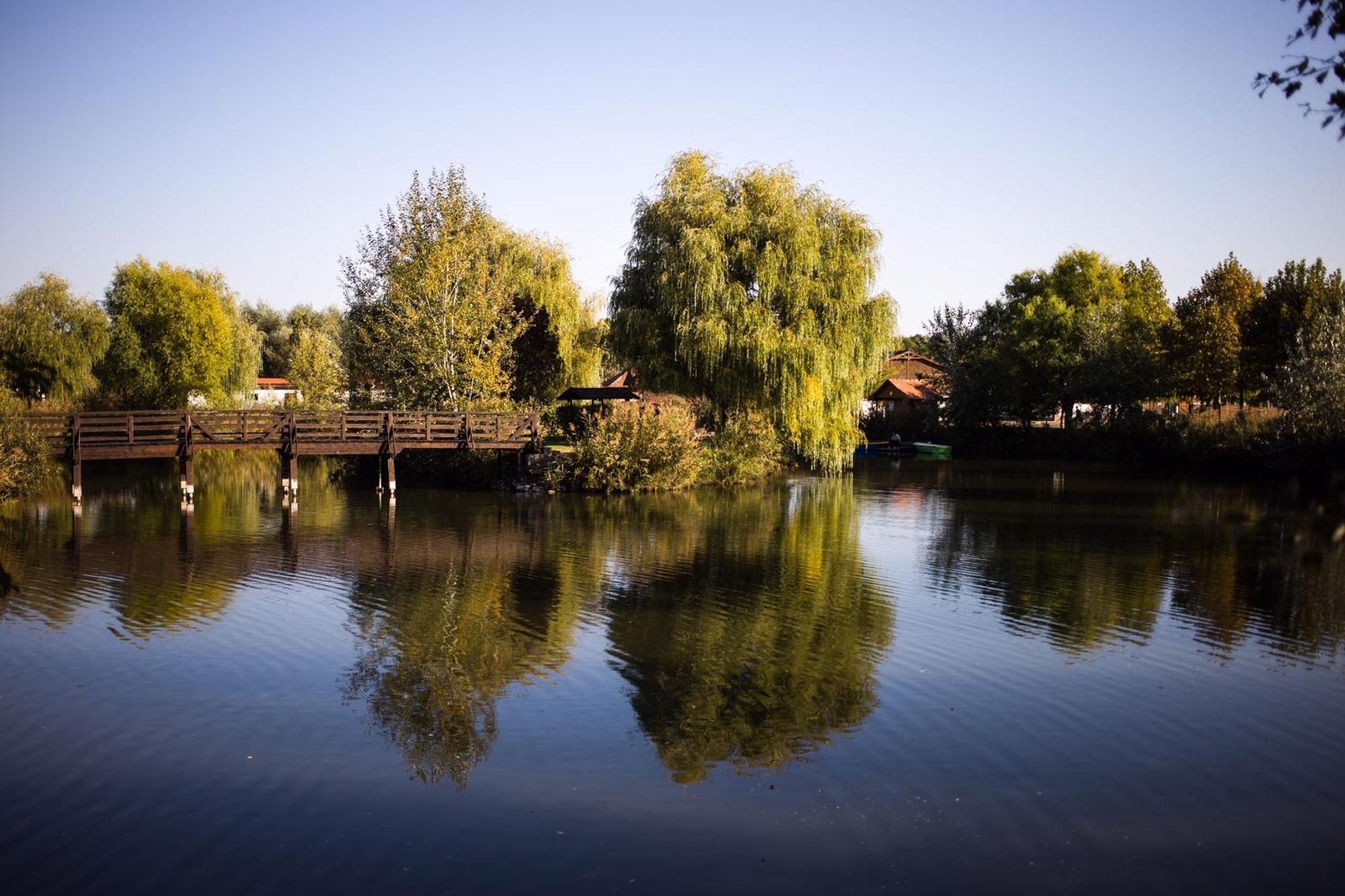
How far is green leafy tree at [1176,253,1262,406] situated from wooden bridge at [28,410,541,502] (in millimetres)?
36042

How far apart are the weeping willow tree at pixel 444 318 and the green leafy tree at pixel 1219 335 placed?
108 feet

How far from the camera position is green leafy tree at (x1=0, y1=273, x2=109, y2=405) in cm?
4488

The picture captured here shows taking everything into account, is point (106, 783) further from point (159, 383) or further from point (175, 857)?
point (159, 383)

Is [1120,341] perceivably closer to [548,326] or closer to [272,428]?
[548,326]

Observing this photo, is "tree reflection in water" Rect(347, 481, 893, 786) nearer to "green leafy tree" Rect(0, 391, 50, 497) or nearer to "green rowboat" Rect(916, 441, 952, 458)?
"green leafy tree" Rect(0, 391, 50, 497)

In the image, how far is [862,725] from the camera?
10.8m

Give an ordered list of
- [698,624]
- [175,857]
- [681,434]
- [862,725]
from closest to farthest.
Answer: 1. [175,857]
2. [862,725]
3. [698,624]
4. [681,434]

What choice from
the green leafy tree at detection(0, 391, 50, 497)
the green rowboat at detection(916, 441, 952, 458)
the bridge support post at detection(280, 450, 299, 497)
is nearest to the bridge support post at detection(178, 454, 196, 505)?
the bridge support post at detection(280, 450, 299, 497)

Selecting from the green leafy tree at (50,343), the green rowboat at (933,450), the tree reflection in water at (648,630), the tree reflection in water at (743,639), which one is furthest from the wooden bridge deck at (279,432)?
the green rowboat at (933,450)

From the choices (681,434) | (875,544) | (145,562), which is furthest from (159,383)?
(875,544)

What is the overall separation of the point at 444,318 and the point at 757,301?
10.9m

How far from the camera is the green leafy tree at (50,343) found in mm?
44875

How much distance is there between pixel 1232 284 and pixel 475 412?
42252 millimetres

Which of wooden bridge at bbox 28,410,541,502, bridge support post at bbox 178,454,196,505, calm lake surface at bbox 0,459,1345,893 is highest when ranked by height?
wooden bridge at bbox 28,410,541,502
